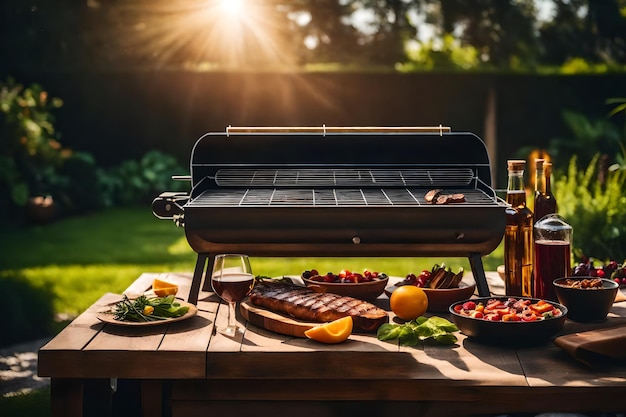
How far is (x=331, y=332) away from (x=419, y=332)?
1.11 feet

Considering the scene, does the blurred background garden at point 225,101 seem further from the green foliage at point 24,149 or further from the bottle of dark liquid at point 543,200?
the bottle of dark liquid at point 543,200

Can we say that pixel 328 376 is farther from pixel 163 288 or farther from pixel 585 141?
pixel 585 141

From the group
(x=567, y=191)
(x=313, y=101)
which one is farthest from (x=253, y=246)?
(x=313, y=101)

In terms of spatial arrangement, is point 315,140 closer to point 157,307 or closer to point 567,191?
point 157,307

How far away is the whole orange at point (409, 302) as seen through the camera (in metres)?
3.16

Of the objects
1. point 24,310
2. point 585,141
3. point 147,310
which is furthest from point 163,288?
point 585,141

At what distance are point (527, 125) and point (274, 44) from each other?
6.12 metres

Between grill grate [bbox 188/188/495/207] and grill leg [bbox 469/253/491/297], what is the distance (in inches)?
9.4

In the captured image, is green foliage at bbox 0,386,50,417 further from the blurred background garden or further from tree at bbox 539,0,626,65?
tree at bbox 539,0,626,65

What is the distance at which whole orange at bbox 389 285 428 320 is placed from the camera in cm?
316

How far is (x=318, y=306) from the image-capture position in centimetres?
310

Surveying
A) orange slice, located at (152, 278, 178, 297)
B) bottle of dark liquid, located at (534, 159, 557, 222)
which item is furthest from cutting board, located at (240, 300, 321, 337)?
bottle of dark liquid, located at (534, 159, 557, 222)

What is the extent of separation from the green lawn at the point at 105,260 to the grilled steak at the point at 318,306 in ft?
10.9

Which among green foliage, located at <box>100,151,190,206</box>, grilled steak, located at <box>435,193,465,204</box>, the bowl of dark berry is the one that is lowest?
the bowl of dark berry
